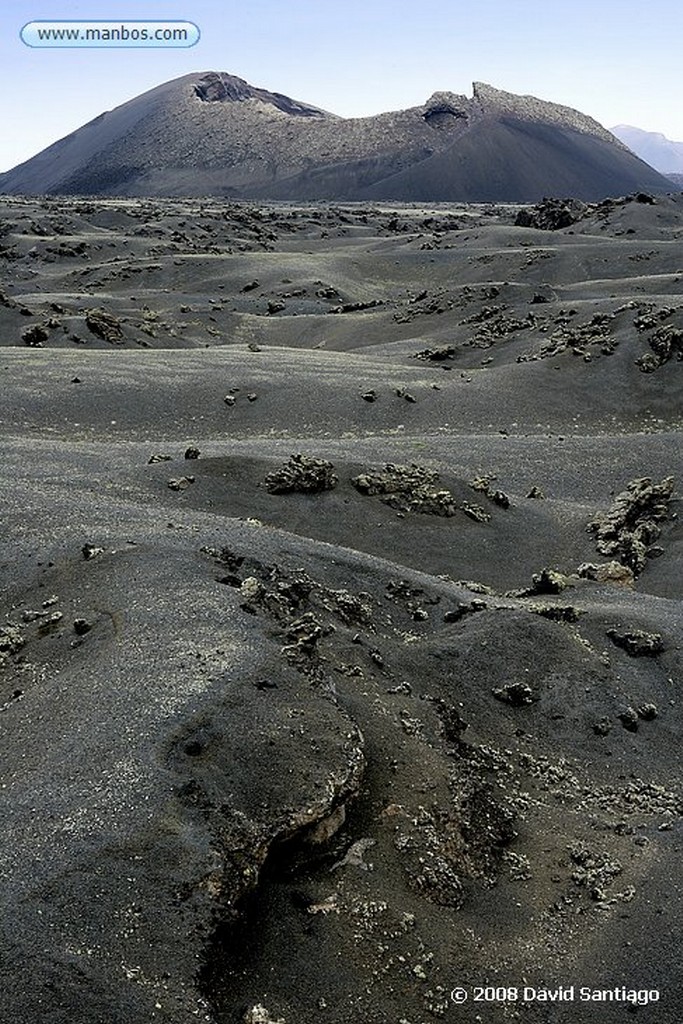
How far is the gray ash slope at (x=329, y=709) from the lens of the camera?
5352mm

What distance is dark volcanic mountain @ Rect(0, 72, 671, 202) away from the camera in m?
131

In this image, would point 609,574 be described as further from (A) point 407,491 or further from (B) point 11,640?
(B) point 11,640

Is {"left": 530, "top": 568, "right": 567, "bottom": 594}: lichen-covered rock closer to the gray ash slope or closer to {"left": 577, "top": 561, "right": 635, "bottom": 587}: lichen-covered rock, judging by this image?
the gray ash slope

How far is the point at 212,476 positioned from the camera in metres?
12.8

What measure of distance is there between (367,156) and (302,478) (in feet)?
443

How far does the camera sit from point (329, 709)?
702 cm

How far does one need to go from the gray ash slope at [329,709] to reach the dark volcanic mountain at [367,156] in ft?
386

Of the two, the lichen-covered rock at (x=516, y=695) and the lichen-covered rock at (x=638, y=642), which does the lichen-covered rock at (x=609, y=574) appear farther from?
the lichen-covered rock at (x=516, y=695)

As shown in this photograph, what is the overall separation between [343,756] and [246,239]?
53.8 m

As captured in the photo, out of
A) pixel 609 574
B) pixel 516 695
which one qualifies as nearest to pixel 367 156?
pixel 609 574

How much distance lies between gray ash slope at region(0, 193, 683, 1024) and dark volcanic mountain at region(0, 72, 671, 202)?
117520mm

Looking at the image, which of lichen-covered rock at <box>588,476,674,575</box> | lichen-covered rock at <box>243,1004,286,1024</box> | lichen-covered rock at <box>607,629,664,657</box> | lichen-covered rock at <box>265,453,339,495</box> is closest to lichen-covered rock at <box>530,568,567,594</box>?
lichen-covered rock at <box>607,629,664,657</box>

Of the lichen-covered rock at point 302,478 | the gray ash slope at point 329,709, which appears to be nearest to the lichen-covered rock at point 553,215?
the gray ash slope at point 329,709

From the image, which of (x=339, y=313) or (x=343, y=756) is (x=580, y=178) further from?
(x=343, y=756)
